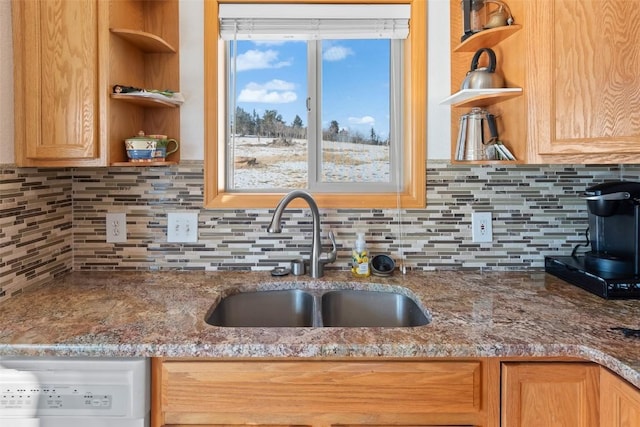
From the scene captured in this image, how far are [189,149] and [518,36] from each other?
4.15ft

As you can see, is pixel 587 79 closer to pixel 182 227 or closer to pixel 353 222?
pixel 353 222

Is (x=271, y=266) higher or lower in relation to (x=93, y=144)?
lower

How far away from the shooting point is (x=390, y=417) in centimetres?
107

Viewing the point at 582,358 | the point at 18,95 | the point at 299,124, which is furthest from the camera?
the point at 299,124

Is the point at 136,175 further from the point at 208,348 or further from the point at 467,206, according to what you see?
the point at 467,206

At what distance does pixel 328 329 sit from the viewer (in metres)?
1.12

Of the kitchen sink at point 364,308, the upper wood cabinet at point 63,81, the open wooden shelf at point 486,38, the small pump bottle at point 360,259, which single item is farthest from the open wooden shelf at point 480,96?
the upper wood cabinet at point 63,81

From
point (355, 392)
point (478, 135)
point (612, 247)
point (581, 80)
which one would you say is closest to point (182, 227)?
point (355, 392)

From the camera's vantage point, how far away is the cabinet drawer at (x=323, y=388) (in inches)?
41.6

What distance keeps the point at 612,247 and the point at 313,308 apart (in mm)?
1062

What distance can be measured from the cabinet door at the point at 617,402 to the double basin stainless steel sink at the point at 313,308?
2.11 feet

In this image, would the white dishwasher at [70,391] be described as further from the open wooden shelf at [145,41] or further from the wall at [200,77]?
the open wooden shelf at [145,41]

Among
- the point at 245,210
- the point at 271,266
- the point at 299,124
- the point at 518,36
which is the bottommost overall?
the point at 271,266

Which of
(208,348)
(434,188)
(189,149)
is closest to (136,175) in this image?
(189,149)
